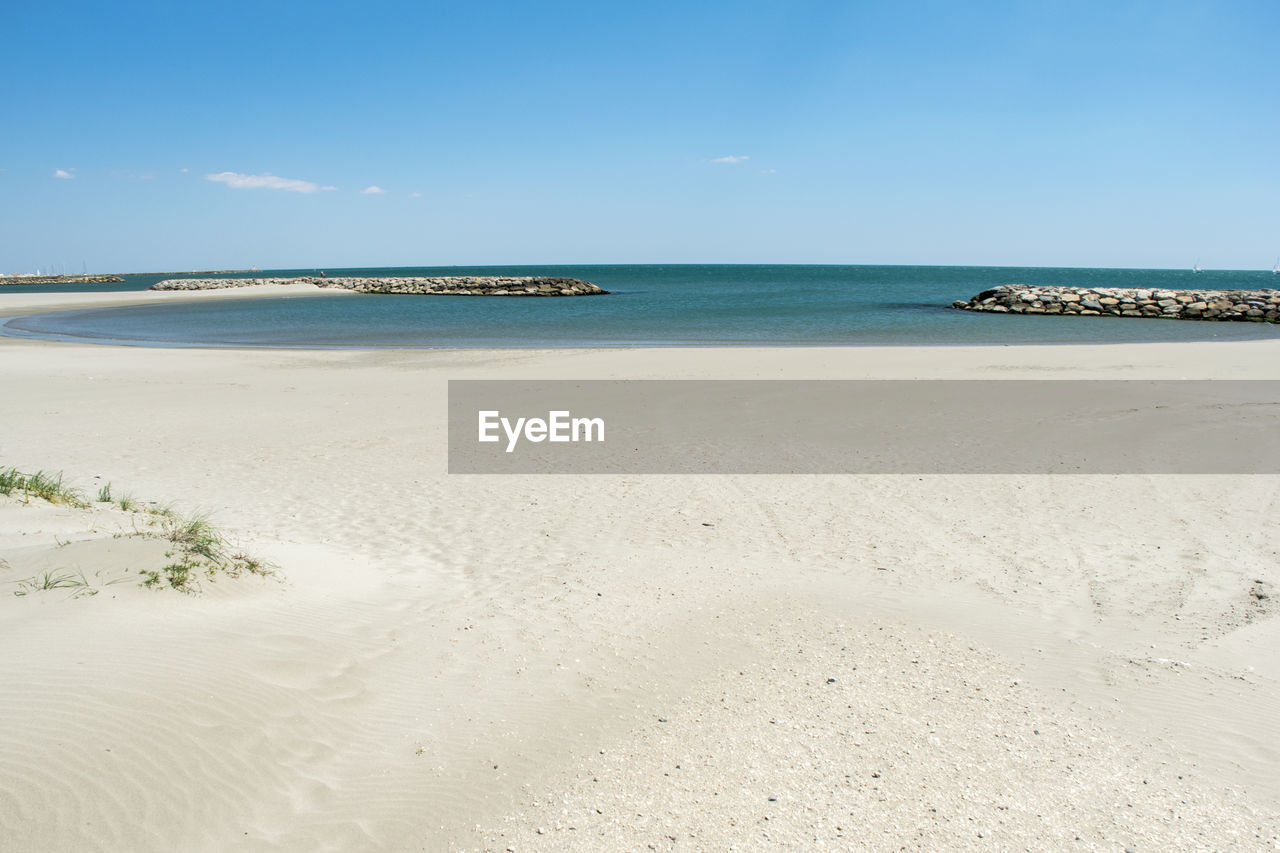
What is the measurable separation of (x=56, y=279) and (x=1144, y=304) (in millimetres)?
150735

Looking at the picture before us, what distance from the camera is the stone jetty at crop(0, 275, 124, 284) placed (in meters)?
115

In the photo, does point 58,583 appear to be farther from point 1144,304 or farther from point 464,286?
point 464,286

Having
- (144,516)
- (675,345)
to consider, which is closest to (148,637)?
(144,516)

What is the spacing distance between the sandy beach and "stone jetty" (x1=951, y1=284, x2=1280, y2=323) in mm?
34544

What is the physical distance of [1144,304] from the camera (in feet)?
127

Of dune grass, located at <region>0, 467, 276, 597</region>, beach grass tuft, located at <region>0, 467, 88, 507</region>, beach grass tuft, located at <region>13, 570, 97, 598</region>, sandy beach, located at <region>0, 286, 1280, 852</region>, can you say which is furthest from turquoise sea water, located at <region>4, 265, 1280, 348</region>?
beach grass tuft, located at <region>13, 570, 97, 598</region>

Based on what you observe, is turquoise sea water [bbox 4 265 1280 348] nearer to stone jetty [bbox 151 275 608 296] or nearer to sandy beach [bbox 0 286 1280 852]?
stone jetty [bbox 151 275 608 296]

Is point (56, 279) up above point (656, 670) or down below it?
above

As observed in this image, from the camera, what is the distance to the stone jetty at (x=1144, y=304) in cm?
3697

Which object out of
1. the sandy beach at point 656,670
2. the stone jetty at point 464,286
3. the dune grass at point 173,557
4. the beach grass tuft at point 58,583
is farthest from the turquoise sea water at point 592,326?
the beach grass tuft at point 58,583

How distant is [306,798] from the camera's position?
3320 mm

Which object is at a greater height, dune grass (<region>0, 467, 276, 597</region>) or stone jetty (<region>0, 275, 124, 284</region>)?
stone jetty (<region>0, 275, 124, 284</region>)

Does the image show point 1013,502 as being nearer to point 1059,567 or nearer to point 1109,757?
point 1059,567

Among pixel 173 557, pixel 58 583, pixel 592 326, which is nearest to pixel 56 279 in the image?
pixel 592 326
